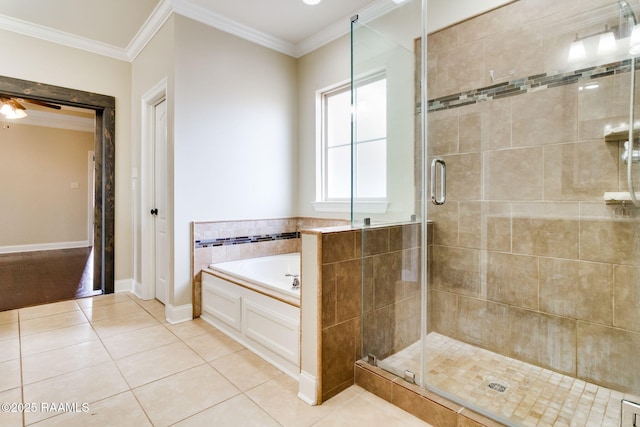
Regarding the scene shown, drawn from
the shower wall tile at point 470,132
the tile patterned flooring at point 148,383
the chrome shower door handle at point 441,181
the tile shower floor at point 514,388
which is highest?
the shower wall tile at point 470,132

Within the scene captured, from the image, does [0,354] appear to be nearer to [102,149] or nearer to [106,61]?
[102,149]

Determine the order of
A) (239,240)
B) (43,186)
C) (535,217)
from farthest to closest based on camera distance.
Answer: (43,186), (239,240), (535,217)

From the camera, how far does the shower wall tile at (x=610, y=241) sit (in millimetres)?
1616

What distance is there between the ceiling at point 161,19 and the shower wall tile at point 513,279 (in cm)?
207

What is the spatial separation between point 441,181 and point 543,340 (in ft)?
3.79

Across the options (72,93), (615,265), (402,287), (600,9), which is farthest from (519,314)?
(72,93)

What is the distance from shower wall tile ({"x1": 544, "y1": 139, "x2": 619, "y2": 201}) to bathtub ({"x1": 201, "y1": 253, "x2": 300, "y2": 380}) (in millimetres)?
1643

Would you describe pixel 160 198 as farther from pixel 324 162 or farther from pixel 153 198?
pixel 324 162

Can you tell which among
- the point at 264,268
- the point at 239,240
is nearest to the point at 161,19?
the point at 239,240

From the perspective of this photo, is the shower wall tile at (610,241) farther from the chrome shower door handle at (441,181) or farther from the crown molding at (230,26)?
the crown molding at (230,26)

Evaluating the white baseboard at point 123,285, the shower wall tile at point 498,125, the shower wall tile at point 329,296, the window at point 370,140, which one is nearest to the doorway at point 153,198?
the white baseboard at point 123,285

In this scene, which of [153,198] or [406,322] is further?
[153,198]

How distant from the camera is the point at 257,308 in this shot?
7.00 feet

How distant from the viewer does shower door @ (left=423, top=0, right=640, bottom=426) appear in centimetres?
162
